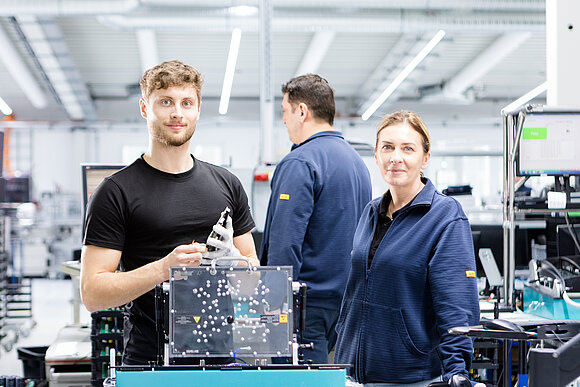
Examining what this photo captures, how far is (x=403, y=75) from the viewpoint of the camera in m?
8.48

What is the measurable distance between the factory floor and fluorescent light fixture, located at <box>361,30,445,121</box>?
466 cm

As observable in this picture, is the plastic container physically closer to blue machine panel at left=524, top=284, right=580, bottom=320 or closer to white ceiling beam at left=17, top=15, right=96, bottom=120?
blue machine panel at left=524, top=284, right=580, bottom=320

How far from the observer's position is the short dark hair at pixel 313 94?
254 centimetres

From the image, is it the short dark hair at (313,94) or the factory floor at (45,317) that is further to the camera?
the factory floor at (45,317)

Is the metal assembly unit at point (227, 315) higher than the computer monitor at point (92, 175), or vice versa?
the computer monitor at point (92, 175)

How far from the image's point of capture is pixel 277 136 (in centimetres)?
1262

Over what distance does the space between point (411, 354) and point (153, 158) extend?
0.84m

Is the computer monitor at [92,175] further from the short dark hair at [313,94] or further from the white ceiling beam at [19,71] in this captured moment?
the white ceiling beam at [19,71]

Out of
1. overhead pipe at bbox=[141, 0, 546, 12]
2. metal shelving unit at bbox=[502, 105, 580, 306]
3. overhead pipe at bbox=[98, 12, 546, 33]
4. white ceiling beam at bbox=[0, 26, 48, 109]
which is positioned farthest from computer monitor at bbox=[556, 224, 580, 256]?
white ceiling beam at bbox=[0, 26, 48, 109]

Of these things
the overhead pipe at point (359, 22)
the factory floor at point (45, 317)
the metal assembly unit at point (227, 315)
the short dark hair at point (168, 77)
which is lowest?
the factory floor at point (45, 317)

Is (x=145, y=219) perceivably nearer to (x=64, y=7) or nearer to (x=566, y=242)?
(x=566, y=242)

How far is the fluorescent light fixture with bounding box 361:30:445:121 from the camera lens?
7133mm

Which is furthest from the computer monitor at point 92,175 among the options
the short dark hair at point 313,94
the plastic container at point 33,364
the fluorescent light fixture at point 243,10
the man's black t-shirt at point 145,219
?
the fluorescent light fixture at point 243,10

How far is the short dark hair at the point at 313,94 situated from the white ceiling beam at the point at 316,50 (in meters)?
6.05
